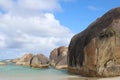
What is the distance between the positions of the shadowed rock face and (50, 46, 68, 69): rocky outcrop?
21699 millimetres

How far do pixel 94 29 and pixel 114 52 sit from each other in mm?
4669

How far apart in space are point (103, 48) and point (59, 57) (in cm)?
3250

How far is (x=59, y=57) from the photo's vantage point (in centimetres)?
5891

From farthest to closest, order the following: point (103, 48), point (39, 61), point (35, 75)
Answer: point (39, 61), point (35, 75), point (103, 48)

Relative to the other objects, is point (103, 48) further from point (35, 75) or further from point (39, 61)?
point (39, 61)

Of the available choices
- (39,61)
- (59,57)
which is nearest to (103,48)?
(59,57)

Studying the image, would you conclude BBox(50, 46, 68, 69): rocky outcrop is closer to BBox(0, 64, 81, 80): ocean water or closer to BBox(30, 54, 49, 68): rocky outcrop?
BBox(30, 54, 49, 68): rocky outcrop

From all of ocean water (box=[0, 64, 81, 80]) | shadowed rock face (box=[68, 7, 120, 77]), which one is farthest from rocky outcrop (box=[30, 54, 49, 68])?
shadowed rock face (box=[68, 7, 120, 77])

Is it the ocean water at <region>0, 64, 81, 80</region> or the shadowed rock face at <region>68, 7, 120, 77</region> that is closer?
the shadowed rock face at <region>68, 7, 120, 77</region>

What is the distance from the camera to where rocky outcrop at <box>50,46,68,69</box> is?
52759mm

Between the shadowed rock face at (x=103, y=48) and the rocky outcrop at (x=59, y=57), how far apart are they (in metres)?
21.7

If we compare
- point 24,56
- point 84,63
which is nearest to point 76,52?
point 84,63

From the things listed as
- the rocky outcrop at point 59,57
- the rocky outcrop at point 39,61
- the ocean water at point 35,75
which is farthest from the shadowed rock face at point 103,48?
the rocky outcrop at point 39,61

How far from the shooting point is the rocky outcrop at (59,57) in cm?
5276
